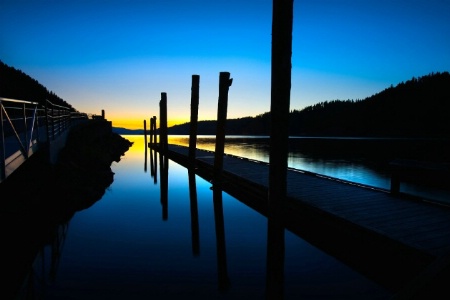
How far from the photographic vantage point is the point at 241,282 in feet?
17.3

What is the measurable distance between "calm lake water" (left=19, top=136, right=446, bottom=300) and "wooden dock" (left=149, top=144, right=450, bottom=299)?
0.26 meters

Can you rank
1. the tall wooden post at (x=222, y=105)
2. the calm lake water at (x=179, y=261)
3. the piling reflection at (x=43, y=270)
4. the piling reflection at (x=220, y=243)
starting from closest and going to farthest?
the piling reflection at (x=43, y=270) → the calm lake water at (x=179, y=261) → the piling reflection at (x=220, y=243) → the tall wooden post at (x=222, y=105)

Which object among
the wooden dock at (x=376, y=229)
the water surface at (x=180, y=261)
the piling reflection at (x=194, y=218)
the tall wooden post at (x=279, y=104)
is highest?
the tall wooden post at (x=279, y=104)

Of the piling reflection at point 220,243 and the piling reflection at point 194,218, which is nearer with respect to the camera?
the piling reflection at point 220,243

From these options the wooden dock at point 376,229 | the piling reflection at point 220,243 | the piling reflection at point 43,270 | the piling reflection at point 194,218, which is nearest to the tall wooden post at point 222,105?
the piling reflection at point 220,243

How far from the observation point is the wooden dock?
13.9ft

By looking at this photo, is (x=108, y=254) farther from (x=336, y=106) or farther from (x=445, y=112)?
(x=336, y=106)

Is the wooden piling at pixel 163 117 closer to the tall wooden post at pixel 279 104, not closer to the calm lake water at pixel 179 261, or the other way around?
the calm lake water at pixel 179 261

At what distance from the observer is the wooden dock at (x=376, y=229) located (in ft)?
13.9

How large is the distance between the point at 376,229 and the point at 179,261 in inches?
156

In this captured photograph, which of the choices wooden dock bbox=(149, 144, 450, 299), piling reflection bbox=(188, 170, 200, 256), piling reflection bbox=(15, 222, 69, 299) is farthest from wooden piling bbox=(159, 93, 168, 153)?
piling reflection bbox=(15, 222, 69, 299)

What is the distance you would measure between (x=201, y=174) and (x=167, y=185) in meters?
2.01

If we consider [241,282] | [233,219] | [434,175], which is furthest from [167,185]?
[434,175]

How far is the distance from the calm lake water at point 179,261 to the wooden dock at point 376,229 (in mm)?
264
